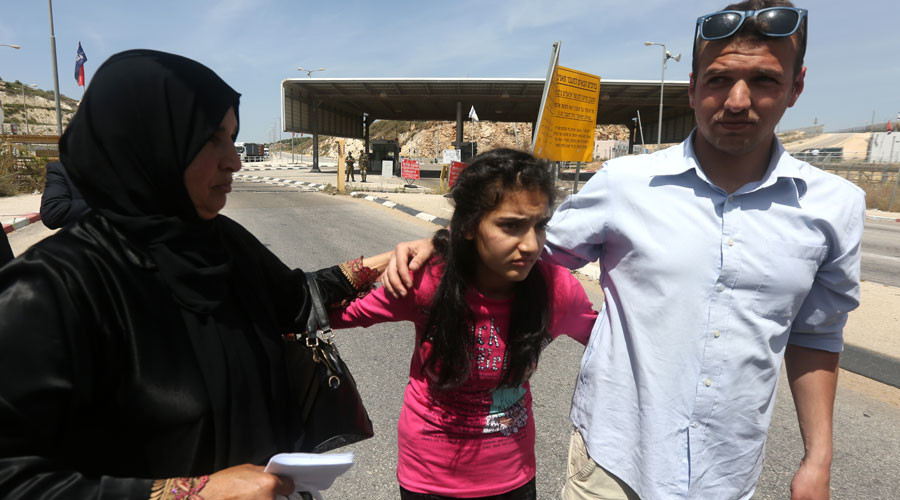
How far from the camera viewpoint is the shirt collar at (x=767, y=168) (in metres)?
1.40

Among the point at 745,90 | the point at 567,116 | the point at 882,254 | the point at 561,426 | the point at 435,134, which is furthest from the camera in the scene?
the point at 435,134

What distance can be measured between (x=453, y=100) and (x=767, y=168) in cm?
3493

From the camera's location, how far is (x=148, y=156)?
1.28 meters

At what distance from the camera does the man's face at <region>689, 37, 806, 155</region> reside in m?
1.38

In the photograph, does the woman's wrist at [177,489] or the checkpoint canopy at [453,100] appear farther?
the checkpoint canopy at [453,100]

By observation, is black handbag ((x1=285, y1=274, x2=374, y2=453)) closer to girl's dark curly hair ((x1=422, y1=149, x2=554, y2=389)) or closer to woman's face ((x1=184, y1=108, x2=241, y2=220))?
girl's dark curly hair ((x1=422, y1=149, x2=554, y2=389))

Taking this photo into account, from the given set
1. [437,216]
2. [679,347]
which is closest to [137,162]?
[679,347]

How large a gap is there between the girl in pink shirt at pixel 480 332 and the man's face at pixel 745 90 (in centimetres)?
49

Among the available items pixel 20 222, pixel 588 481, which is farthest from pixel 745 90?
pixel 20 222

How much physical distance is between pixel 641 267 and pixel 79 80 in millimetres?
24193

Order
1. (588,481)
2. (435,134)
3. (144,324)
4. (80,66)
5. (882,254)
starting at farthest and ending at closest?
(435,134), (80,66), (882,254), (588,481), (144,324)

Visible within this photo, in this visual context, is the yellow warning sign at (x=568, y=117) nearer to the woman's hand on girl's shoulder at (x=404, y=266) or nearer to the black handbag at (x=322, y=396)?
the woman's hand on girl's shoulder at (x=404, y=266)

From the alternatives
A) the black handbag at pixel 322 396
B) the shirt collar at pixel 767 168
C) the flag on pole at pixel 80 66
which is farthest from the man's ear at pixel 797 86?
the flag on pole at pixel 80 66

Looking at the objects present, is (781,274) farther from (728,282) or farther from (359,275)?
(359,275)
